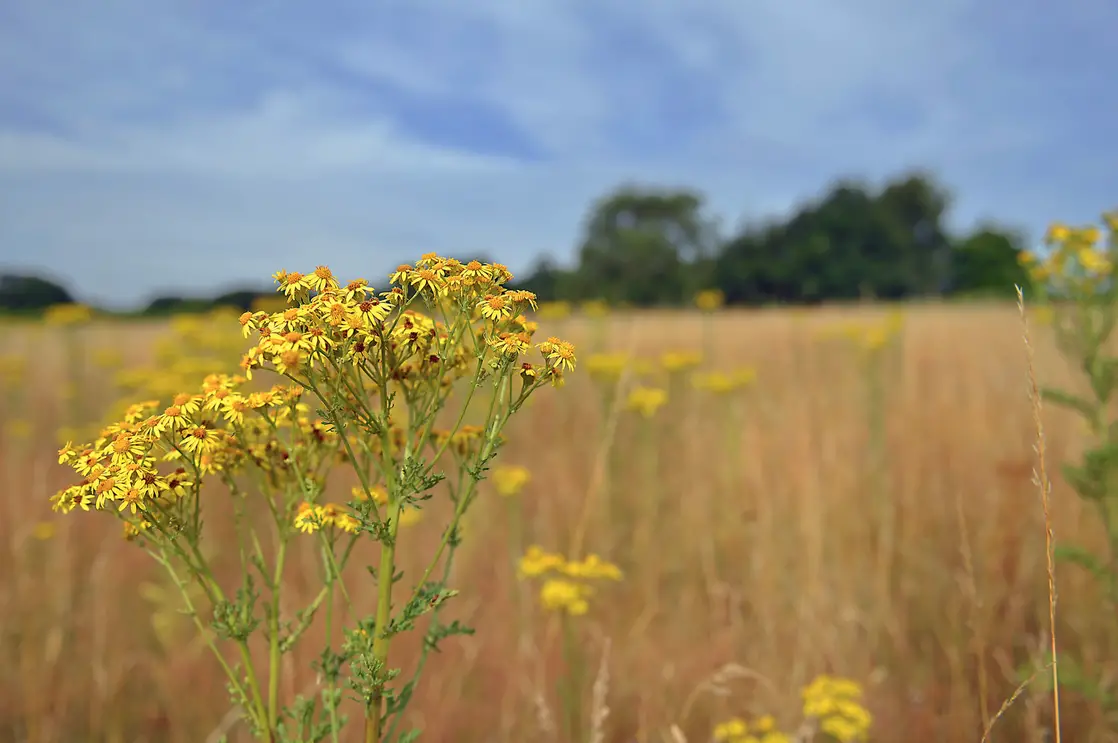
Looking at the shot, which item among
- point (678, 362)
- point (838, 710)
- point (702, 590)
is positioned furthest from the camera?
point (678, 362)

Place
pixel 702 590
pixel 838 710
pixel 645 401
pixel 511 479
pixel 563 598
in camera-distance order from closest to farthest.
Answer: pixel 563 598
pixel 838 710
pixel 511 479
pixel 702 590
pixel 645 401

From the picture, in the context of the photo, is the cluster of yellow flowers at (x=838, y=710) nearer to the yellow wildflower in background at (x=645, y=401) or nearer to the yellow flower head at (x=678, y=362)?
the yellow wildflower in background at (x=645, y=401)

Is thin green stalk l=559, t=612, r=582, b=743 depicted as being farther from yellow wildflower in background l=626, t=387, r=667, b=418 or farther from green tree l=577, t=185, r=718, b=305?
green tree l=577, t=185, r=718, b=305

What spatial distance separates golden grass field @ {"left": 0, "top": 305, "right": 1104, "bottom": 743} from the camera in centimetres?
235

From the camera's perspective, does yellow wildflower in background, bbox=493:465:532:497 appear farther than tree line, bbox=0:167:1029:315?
No

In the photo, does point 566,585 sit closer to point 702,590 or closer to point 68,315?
point 702,590

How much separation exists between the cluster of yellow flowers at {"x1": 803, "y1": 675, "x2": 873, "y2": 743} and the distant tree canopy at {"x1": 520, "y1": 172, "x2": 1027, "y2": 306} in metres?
41.5

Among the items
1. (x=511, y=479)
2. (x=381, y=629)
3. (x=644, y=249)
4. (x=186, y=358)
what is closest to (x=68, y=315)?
(x=186, y=358)

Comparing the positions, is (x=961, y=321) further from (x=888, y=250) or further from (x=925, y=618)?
(x=888, y=250)

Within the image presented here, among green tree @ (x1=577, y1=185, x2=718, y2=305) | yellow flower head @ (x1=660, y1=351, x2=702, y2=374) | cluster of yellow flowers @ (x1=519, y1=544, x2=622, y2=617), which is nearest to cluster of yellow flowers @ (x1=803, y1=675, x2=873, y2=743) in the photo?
cluster of yellow flowers @ (x1=519, y1=544, x2=622, y2=617)

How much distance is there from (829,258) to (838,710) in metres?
48.1

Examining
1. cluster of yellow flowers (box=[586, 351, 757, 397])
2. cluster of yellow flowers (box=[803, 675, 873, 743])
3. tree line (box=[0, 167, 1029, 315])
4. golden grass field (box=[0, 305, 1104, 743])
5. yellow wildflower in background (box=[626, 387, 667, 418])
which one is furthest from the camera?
tree line (box=[0, 167, 1029, 315])

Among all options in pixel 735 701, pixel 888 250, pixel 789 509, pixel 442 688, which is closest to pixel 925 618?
pixel 789 509

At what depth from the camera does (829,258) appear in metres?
46.0
